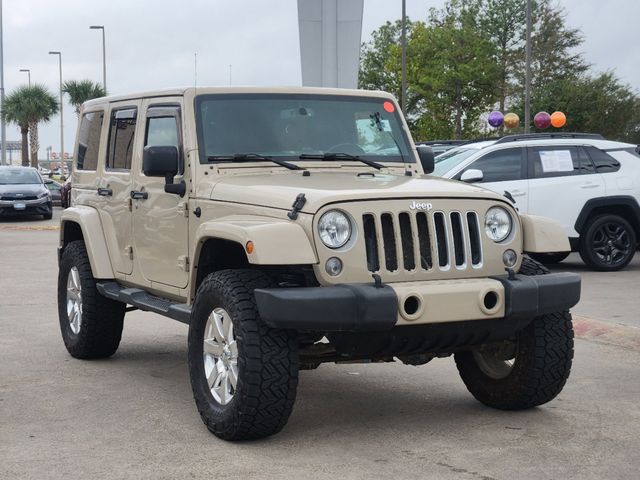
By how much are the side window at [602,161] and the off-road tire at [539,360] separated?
9.14 meters

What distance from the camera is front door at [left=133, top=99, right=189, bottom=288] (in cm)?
700

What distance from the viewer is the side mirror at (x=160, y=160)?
6.73 metres

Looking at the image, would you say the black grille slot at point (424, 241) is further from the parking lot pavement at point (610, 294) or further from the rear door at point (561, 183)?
the rear door at point (561, 183)

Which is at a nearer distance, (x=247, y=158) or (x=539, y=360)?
(x=539, y=360)

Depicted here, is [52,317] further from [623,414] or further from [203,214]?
[623,414]

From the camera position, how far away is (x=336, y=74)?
14.7 m

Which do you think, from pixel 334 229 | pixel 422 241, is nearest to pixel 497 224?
pixel 422 241

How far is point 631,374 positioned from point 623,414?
1.37 metres

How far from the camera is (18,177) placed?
31391mm

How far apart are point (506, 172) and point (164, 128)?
8433 mm

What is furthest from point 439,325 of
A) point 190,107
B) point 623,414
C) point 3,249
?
point 3,249

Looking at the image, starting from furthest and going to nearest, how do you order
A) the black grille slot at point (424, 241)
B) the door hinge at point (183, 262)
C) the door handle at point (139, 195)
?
the door handle at point (139, 195)
the door hinge at point (183, 262)
the black grille slot at point (424, 241)

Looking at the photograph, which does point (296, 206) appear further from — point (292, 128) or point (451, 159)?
point (451, 159)

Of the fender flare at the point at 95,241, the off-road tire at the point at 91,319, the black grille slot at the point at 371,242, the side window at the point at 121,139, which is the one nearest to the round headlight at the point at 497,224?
the black grille slot at the point at 371,242
